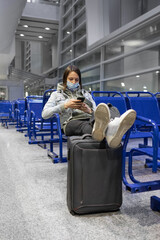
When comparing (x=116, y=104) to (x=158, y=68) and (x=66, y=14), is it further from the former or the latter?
(x=66, y=14)

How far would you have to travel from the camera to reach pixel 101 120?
143cm

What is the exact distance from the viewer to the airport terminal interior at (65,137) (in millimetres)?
1523

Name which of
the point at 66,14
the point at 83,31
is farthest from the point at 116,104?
the point at 66,14

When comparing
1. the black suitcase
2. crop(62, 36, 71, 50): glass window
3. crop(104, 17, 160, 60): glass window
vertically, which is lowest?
the black suitcase

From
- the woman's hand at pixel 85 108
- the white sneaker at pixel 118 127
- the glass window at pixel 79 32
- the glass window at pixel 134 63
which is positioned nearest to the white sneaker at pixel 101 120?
the white sneaker at pixel 118 127

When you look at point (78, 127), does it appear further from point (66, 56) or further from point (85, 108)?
point (66, 56)

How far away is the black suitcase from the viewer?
1.54 m

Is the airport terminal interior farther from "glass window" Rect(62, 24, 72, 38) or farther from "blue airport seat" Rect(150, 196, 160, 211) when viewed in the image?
"glass window" Rect(62, 24, 72, 38)

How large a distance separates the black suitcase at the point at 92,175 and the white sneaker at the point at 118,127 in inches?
4.4

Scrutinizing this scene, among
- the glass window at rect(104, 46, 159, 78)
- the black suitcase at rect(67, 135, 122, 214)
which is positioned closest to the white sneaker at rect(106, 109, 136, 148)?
the black suitcase at rect(67, 135, 122, 214)

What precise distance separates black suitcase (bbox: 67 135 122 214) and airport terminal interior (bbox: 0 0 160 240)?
9cm

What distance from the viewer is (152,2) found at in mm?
7891

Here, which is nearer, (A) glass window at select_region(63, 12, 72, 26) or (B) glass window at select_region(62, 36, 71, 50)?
(A) glass window at select_region(63, 12, 72, 26)

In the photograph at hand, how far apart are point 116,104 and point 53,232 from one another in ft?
6.90
